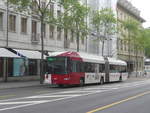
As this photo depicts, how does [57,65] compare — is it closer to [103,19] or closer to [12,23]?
[12,23]

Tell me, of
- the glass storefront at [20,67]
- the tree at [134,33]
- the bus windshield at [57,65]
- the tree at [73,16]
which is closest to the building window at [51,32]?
the glass storefront at [20,67]

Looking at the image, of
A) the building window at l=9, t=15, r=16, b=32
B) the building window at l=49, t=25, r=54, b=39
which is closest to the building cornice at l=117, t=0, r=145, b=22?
the building window at l=49, t=25, r=54, b=39

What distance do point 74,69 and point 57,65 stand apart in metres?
1.63

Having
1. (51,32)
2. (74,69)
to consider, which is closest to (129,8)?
(51,32)

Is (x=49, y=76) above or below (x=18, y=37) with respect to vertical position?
below

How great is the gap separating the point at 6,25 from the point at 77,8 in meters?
7.36

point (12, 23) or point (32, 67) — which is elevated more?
point (12, 23)

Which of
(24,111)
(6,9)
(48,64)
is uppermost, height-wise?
(6,9)

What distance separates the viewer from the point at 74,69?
2886 cm

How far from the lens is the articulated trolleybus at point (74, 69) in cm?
2788

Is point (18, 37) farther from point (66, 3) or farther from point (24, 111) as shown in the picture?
point (24, 111)

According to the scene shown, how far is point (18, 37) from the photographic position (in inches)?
1481

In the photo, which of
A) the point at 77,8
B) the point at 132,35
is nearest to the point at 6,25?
the point at 77,8

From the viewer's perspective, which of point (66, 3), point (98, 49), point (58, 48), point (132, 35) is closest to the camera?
point (66, 3)
